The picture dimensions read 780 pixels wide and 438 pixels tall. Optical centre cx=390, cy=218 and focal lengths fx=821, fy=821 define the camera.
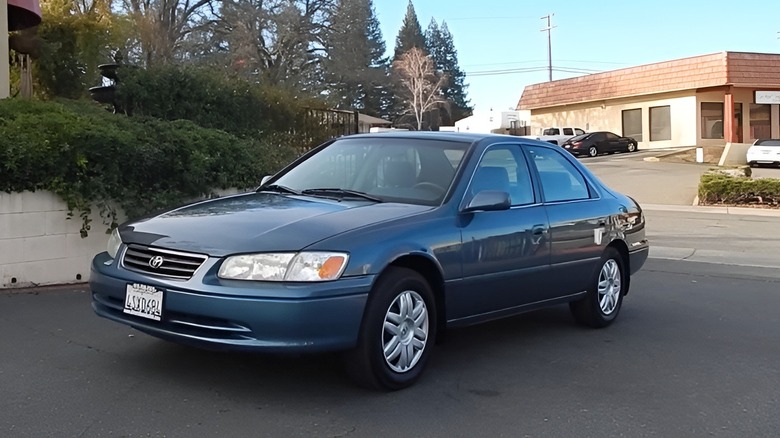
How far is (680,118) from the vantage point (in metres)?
41.6

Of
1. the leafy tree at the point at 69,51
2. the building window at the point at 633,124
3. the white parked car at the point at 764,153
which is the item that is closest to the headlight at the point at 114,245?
the leafy tree at the point at 69,51

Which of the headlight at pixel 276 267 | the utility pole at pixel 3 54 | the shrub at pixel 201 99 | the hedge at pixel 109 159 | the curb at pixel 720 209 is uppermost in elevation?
the utility pole at pixel 3 54

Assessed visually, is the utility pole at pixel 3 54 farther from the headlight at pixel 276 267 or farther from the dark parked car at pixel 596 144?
the dark parked car at pixel 596 144

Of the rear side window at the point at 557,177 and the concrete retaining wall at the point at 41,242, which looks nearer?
the rear side window at the point at 557,177

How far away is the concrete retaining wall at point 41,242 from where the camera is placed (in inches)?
303

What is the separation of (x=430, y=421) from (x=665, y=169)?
30.2 metres

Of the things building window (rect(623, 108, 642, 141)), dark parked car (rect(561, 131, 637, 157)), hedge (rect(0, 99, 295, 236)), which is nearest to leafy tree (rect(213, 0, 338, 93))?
dark parked car (rect(561, 131, 637, 157))

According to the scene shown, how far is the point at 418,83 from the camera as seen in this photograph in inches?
2579

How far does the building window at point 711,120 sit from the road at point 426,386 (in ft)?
121

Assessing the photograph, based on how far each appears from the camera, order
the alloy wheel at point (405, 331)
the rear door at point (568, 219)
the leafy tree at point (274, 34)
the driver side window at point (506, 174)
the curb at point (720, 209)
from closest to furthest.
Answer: the alloy wheel at point (405, 331) → the driver side window at point (506, 174) → the rear door at point (568, 219) → the curb at point (720, 209) → the leafy tree at point (274, 34)

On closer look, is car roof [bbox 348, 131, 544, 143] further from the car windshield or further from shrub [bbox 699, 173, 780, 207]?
shrub [bbox 699, 173, 780, 207]

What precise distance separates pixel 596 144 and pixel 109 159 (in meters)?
36.0

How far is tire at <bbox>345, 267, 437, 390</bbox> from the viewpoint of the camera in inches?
183

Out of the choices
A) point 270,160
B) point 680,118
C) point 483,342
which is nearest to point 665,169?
point 680,118
